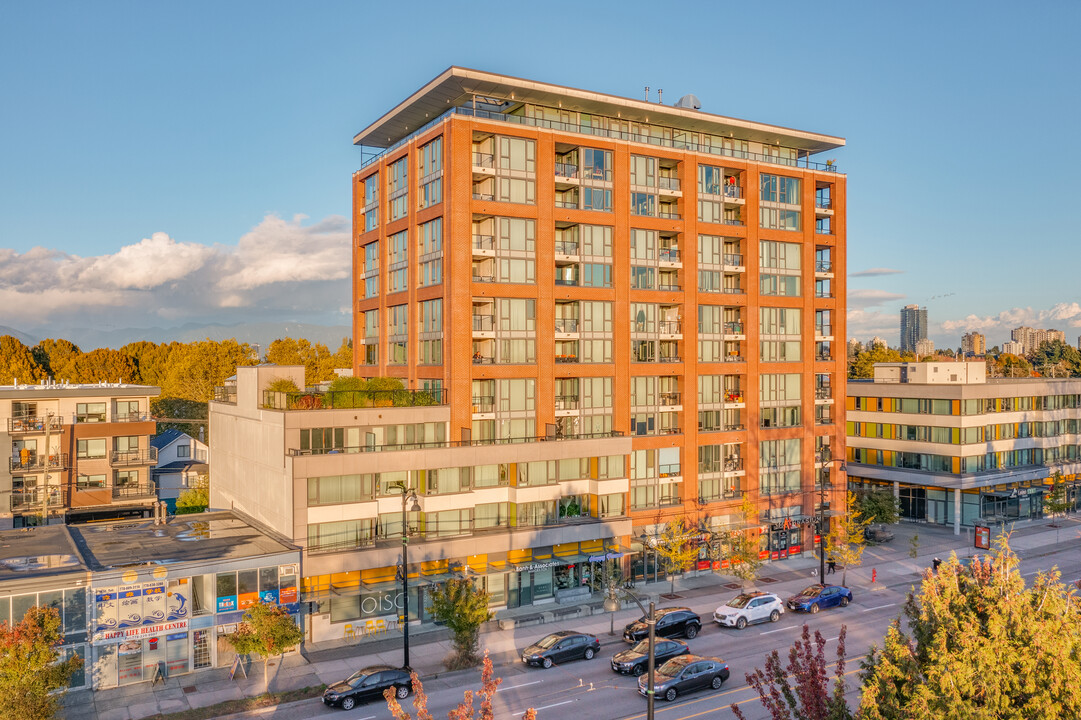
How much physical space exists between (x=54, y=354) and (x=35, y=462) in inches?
3132

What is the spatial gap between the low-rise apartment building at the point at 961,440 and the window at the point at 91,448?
65.7 meters

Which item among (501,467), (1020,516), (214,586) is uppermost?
(501,467)

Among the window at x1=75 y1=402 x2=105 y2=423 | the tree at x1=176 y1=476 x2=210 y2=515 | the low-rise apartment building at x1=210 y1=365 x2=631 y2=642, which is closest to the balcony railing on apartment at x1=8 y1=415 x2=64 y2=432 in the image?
the window at x1=75 y1=402 x2=105 y2=423

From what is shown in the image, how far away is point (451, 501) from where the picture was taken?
157 feet

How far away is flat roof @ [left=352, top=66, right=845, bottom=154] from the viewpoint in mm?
53062

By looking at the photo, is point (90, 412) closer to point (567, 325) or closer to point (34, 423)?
point (34, 423)

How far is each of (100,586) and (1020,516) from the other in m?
79.7

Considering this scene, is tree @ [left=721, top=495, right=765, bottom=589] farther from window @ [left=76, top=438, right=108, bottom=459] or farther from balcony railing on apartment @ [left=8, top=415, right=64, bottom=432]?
balcony railing on apartment @ [left=8, top=415, right=64, bottom=432]

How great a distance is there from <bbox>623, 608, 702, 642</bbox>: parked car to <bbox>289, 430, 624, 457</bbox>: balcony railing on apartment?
1327 centimetres

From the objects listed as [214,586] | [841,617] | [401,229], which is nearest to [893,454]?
[841,617]

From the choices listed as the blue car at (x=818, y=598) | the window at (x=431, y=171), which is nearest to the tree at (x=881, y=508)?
the blue car at (x=818, y=598)

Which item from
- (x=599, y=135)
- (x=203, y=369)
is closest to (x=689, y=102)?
(x=599, y=135)

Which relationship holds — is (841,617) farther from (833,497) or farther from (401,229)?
(401,229)

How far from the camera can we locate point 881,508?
227 feet
